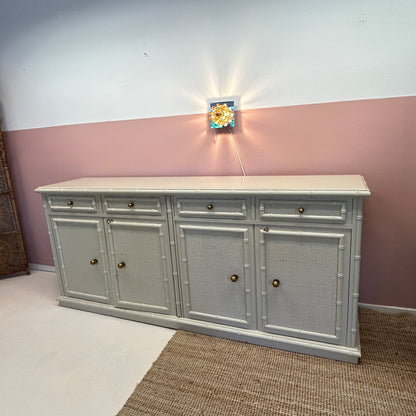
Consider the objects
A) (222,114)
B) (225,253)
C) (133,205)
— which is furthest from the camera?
(222,114)

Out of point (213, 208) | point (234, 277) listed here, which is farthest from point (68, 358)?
point (213, 208)

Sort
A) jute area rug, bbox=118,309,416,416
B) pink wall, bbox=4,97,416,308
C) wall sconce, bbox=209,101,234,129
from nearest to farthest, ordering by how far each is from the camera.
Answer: jute area rug, bbox=118,309,416,416 → pink wall, bbox=4,97,416,308 → wall sconce, bbox=209,101,234,129

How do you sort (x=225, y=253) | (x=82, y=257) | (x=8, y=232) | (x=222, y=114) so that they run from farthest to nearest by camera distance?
(x=8, y=232)
(x=82, y=257)
(x=222, y=114)
(x=225, y=253)

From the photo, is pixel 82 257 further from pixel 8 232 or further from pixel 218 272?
pixel 8 232

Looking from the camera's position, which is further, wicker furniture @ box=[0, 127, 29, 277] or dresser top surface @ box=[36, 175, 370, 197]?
wicker furniture @ box=[0, 127, 29, 277]

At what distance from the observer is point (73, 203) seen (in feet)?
6.45

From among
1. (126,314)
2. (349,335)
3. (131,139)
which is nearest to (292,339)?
(349,335)

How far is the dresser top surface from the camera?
1.40 m

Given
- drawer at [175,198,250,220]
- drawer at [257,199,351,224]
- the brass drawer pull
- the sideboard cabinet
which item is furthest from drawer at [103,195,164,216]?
the brass drawer pull

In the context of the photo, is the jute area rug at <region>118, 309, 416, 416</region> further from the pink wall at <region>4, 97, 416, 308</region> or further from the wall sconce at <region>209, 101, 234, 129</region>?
the wall sconce at <region>209, 101, 234, 129</region>

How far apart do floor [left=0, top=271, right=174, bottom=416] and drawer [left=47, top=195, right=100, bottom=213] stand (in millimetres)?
713

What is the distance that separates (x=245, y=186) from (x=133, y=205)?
0.67 meters

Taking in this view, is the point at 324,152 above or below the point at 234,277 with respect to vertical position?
above

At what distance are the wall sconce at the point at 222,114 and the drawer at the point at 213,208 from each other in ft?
1.87
